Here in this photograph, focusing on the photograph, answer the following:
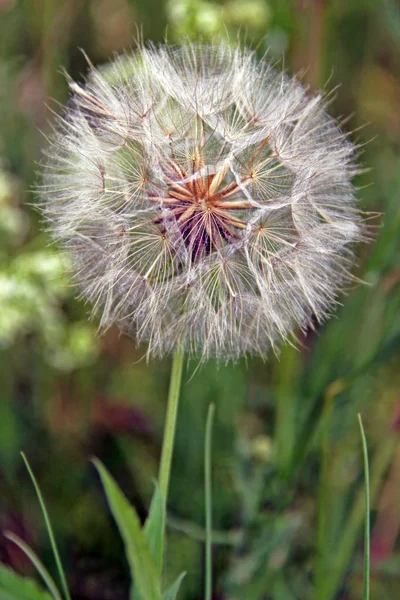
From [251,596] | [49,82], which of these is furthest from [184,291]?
[49,82]

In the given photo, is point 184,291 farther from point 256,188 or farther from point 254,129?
point 254,129

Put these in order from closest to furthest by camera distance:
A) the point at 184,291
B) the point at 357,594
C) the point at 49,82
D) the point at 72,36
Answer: the point at 184,291 < the point at 357,594 < the point at 49,82 < the point at 72,36

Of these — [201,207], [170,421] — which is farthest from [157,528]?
[201,207]

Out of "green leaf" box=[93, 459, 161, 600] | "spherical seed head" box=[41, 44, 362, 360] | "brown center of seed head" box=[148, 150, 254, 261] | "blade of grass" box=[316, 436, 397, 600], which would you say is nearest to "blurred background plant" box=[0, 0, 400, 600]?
"blade of grass" box=[316, 436, 397, 600]

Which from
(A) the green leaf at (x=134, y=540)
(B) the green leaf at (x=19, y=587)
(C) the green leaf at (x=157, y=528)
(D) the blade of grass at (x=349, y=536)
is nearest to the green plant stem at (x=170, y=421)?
(C) the green leaf at (x=157, y=528)

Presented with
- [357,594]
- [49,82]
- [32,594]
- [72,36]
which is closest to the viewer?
[32,594]

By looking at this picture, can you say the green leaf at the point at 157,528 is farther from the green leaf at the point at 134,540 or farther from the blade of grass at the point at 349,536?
the blade of grass at the point at 349,536
